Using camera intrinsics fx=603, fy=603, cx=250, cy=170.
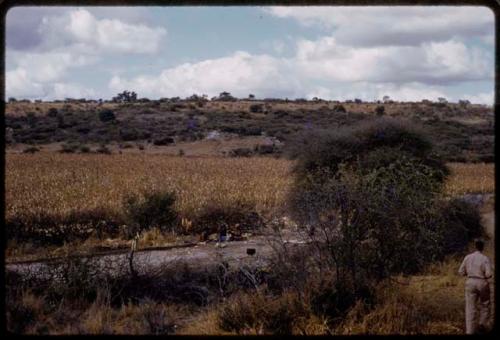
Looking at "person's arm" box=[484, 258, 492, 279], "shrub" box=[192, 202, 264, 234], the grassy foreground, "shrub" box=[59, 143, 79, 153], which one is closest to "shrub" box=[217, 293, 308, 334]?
"person's arm" box=[484, 258, 492, 279]

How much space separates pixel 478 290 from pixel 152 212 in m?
9.94

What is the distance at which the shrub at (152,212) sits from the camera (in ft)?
51.5

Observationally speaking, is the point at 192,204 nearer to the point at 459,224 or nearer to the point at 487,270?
the point at 459,224

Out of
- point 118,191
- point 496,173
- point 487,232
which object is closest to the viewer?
point 496,173

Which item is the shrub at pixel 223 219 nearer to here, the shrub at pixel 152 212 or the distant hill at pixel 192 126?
the shrub at pixel 152 212

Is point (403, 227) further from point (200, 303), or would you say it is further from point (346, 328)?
point (200, 303)

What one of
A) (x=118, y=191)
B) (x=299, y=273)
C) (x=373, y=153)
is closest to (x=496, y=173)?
(x=299, y=273)

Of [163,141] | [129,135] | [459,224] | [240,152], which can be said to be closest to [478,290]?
[459,224]

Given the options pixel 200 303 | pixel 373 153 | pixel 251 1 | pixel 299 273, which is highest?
pixel 251 1

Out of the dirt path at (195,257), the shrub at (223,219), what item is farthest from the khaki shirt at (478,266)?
the shrub at (223,219)

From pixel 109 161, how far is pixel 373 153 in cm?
2127

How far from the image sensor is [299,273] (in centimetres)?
898

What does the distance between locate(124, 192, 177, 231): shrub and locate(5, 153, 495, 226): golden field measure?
0.78 m

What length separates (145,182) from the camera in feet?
76.1
